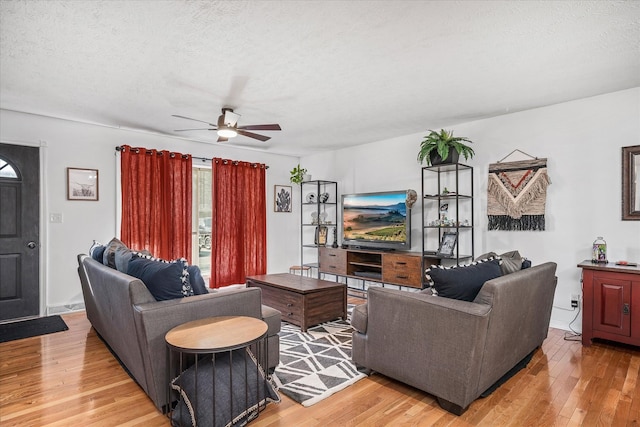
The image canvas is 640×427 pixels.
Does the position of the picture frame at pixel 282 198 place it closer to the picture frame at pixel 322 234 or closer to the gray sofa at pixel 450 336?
the picture frame at pixel 322 234

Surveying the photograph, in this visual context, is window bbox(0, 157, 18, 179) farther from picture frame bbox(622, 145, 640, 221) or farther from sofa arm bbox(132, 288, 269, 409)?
picture frame bbox(622, 145, 640, 221)

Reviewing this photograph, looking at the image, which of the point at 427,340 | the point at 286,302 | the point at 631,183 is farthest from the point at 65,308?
the point at 631,183

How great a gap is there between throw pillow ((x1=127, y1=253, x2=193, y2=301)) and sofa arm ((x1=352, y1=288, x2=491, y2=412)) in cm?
130

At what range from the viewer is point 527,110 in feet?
13.0

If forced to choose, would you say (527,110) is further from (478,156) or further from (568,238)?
(568,238)

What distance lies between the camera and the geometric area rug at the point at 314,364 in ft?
7.84

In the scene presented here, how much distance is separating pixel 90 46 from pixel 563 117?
4416mm

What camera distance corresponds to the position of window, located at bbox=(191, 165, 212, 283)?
19.1ft

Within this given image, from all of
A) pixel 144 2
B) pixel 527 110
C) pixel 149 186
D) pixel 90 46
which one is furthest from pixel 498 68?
pixel 149 186

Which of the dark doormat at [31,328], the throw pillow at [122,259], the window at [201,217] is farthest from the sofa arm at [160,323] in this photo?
the window at [201,217]

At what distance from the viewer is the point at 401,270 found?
4582mm

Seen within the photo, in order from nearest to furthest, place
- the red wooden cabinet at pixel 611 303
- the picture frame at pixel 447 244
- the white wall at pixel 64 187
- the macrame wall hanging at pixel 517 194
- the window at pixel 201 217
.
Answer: the red wooden cabinet at pixel 611 303 → the macrame wall hanging at pixel 517 194 → the white wall at pixel 64 187 → the picture frame at pixel 447 244 → the window at pixel 201 217

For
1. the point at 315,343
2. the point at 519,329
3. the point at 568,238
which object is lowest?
the point at 315,343

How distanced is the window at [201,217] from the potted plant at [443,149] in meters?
3.55
